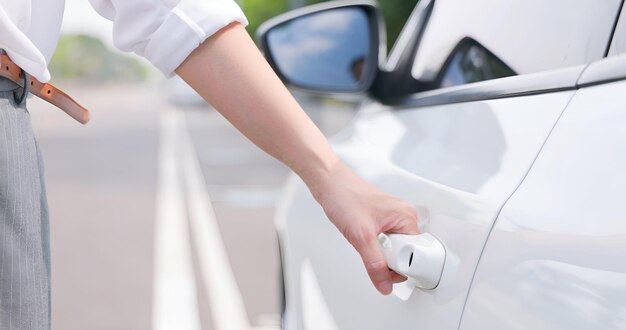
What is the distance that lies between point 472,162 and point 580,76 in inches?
8.0

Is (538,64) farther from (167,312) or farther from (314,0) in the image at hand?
(314,0)

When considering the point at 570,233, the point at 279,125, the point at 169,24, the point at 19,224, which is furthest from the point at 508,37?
the point at 19,224

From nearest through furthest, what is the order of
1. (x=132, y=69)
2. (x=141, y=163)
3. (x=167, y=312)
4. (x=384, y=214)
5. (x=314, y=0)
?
1. (x=384, y=214)
2. (x=167, y=312)
3. (x=141, y=163)
4. (x=314, y=0)
5. (x=132, y=69)

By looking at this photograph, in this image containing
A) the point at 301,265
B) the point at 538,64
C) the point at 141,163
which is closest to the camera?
the point at 538,64

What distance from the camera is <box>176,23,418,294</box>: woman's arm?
4.56 feet

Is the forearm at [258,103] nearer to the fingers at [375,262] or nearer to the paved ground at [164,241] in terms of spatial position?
the fingers at [375,262]

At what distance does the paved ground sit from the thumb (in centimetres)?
379

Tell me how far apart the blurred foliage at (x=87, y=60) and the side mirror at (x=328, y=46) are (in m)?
138

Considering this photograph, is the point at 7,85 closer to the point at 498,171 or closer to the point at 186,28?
the point at 186,28

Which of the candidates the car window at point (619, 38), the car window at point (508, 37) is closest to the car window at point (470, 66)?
the car window at point (508, 37)

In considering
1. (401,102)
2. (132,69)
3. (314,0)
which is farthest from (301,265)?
(132,69)

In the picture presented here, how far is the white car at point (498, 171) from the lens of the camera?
3.33 feet

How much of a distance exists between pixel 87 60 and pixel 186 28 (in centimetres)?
14891

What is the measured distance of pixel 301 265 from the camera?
2221mm
